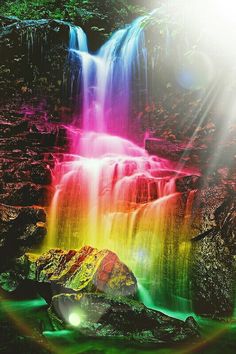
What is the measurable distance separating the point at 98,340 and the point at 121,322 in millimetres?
396

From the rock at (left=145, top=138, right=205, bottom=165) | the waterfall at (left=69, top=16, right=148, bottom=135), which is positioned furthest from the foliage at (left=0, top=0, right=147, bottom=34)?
the rock at (left=145, top=138, right=205, bottom=165)

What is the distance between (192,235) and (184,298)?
3.64 ft

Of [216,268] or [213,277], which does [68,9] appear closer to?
[216,268]

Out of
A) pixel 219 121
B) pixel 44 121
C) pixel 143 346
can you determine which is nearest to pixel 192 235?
pixel 143 346

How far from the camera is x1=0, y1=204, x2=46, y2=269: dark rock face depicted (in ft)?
23.7

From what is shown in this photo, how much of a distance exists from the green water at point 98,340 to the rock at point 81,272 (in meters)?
0.59

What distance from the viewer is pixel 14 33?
14.2 meters

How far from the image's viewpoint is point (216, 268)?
18.7 feet

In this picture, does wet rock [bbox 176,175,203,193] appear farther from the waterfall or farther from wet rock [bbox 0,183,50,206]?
the waterfall

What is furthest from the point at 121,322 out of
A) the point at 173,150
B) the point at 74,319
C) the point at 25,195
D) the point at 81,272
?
the point at 173,150

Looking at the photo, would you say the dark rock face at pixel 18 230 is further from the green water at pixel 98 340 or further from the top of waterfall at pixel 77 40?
the top of waterfall at pixel 77 40

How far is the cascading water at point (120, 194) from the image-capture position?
6176 mm

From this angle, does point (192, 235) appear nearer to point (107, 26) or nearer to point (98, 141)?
point (98, 141)

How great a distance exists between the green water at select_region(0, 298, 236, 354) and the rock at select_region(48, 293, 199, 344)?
0.12 m
